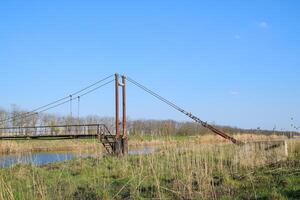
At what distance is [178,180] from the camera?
9.27 meters

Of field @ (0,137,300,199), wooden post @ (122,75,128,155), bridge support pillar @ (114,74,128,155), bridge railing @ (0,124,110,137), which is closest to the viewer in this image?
field @ (0,137,300,199)

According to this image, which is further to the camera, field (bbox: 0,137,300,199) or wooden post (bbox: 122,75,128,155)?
wooden post (bbox: 122,75,128,155)

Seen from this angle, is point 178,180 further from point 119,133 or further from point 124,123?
point 119,133

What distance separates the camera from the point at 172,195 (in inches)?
326

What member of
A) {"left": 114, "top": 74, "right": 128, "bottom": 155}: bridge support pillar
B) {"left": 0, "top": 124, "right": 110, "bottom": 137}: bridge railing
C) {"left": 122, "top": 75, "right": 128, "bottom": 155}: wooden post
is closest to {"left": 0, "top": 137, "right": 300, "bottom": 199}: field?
→ {"left": 114, "top": 74, "right": 128, "bottom": 155}: bridge support pillar

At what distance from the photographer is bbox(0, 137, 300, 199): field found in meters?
8.08

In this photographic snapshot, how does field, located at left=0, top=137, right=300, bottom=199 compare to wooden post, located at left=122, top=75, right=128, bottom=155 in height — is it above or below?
below

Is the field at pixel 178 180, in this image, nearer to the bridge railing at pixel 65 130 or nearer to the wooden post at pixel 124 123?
the wooden post at pixel 124 123

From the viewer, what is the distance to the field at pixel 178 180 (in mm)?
8078

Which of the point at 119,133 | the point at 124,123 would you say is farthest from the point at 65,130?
the point at 124,123

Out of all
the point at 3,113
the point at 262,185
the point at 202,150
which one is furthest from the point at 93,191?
the point at 3,113

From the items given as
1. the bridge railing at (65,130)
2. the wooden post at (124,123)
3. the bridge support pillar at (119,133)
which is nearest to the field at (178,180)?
the bridge support pillar at (119,133)

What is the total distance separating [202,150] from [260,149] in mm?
3042

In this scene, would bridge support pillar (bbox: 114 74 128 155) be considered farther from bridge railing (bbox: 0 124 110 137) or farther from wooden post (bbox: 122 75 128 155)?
bridge railing (bbox: 0 124 110 137)
